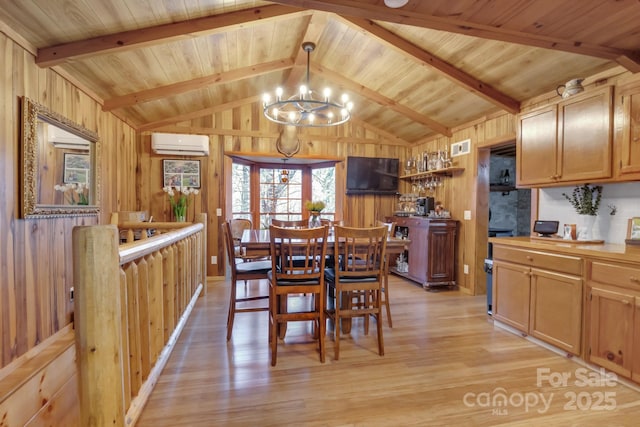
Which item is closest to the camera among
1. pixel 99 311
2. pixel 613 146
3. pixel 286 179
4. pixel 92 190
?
pixel 99 311

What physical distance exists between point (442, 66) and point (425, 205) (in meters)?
2.09

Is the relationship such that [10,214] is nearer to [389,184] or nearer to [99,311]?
[99,311]

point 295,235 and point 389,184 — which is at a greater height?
point 389,184

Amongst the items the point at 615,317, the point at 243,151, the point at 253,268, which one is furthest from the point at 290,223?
the point at 615,317

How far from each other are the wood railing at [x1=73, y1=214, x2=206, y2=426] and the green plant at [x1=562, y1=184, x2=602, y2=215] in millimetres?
3352

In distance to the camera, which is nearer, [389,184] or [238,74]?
[238,74]

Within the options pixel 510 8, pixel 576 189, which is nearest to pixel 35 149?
pixel 510 8

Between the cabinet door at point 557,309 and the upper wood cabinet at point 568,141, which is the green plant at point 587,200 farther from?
the cabinet door at point 557,309

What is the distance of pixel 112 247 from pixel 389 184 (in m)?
4.77

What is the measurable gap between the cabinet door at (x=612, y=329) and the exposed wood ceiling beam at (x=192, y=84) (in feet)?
12.7

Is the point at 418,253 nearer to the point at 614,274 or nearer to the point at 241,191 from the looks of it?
the point at 614,274

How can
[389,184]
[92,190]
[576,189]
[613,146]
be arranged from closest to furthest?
[613,146] → [576,189] → [92,190] → [389,184]

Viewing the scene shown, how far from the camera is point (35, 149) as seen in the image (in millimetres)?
2299

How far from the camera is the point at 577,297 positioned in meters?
2.22
